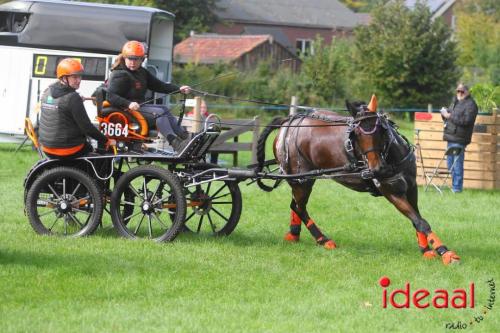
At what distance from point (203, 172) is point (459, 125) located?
8.28 metres

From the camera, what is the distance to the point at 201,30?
63438 millimetres

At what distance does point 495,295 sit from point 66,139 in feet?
16.3

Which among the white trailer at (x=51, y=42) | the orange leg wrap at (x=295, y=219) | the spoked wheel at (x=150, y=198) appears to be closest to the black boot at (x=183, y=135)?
the spoked wheel at (x=150, y=198)

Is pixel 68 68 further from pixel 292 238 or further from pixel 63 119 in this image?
pixel 292 238

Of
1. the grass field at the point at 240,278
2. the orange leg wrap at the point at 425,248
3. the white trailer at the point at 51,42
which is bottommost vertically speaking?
the grass field at the point at 240,278

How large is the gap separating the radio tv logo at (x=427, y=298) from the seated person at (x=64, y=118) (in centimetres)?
404

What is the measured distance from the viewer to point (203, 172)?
37.4 ft

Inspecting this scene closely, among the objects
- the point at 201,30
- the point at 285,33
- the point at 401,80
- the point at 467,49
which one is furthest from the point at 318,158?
the point at 285,33

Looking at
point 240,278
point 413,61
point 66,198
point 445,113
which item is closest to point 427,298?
point 240,278

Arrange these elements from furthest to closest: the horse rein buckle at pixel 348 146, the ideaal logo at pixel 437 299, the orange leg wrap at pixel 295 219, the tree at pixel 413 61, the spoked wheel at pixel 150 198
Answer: the tree at pixel 413 61
the orange leg wrap at pixel 295 219
the spoked wheel at pixel 150 198
the horse rein buckle at pixel 348 146
the ideaal logo at pixel 437 299

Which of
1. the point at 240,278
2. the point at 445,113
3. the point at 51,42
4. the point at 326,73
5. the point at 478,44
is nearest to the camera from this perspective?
the point at 240,278

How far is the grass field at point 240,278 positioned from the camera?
7918mm

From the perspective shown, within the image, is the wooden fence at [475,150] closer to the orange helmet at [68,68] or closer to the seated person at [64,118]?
the seated person at [64,118]

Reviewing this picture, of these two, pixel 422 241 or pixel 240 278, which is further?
pixel 422 241
